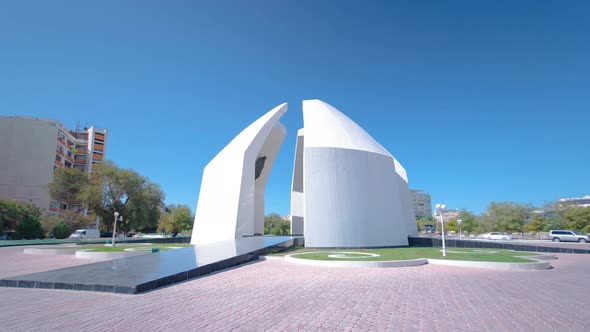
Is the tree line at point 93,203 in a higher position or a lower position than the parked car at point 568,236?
higher

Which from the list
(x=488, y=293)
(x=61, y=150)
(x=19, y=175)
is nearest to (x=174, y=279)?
(x=488, y=293)

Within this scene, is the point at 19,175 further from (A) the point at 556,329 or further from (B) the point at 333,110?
(A) the point at 556,329

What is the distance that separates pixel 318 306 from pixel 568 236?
32.6 metres

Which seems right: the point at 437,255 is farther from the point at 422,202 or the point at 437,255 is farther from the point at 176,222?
the point at 422,202

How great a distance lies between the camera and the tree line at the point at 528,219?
123 feet

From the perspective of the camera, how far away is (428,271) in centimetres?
962

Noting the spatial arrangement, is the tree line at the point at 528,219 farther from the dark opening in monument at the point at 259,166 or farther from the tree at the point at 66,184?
the tree at the point at 66,184

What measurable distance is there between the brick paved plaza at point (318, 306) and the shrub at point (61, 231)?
3470 centimetres

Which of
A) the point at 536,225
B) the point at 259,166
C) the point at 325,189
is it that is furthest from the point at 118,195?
the point at 536,225

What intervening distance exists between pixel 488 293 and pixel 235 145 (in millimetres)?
17767

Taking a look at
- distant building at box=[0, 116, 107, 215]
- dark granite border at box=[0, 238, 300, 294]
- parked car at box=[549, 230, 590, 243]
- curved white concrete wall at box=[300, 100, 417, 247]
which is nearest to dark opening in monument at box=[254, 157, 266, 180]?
curved white concrete wall at box=[300, 100, 417, 247]

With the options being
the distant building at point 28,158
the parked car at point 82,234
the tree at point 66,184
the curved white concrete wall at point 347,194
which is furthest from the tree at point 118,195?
the curved white concrete wall at point 347,194

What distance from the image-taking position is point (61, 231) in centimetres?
3481

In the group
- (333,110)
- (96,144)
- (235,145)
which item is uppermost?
(96,144)
